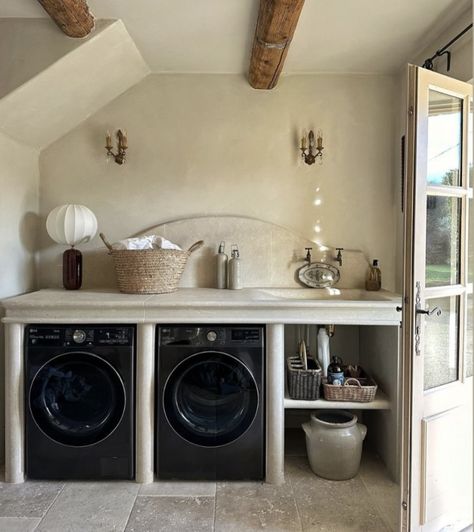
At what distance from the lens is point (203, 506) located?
2.12 meters

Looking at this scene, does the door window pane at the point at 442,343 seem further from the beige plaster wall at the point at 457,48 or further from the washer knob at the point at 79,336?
the washer knob at the point at 79,336

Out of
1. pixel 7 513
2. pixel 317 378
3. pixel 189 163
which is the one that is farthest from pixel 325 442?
pixel 189 163

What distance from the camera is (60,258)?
9.74ft

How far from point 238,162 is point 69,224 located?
1172 millimetres

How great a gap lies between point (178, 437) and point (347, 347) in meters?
1.30

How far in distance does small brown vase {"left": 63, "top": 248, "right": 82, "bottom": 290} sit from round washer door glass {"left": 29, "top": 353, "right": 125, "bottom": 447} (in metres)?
0.64

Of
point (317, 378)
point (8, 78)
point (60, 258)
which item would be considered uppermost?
point (8, 78)

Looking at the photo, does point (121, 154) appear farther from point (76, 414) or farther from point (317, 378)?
point (317, 378)

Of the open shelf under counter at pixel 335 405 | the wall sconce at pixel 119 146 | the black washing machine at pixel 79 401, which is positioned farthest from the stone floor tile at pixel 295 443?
the wall sconce at pixel 119 146

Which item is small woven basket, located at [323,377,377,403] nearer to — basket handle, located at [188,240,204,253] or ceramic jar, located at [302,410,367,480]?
ceramic jar, located at [302,410,367,480]

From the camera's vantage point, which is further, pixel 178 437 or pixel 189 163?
pixel 189 163

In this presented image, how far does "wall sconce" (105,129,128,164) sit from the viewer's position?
2.88 m

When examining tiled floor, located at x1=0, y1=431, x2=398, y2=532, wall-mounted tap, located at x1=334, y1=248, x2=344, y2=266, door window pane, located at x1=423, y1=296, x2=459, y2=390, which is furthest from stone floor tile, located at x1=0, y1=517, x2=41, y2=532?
wall-mounted tap, located at x1=334, y1=248, x2=344, y2=266

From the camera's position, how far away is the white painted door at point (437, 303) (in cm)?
175
